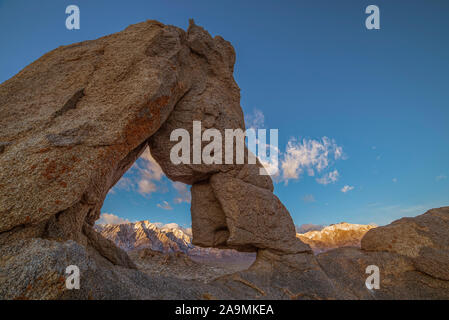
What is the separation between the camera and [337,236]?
2812 centimetres

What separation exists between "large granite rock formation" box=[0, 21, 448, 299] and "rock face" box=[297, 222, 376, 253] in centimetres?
2127

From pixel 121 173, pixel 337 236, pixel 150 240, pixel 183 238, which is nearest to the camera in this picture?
pixel 121 173

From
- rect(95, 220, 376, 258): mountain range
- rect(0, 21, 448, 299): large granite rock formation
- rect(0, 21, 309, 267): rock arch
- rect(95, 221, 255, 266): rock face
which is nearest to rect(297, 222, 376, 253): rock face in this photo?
rect(95, 220, 376, 258): mountain range

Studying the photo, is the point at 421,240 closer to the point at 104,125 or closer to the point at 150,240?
the point at 104,125

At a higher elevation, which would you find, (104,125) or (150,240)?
(104,125)

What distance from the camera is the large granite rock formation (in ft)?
11.9

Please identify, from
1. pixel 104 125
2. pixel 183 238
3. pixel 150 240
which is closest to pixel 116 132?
pixel 104 125

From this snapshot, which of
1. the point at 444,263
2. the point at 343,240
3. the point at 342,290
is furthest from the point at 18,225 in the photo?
the point at 343,240

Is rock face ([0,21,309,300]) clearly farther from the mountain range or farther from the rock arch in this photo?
the mountain range

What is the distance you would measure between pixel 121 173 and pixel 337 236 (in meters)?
30.2

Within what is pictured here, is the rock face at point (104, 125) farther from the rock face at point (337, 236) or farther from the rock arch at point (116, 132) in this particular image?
the rock face at point (337, 236)

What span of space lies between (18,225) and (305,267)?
24.0ft

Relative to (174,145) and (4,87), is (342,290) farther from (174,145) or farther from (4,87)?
(4,87)

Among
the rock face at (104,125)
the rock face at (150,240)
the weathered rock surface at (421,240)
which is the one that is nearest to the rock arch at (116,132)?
the rock face at (104,125)
